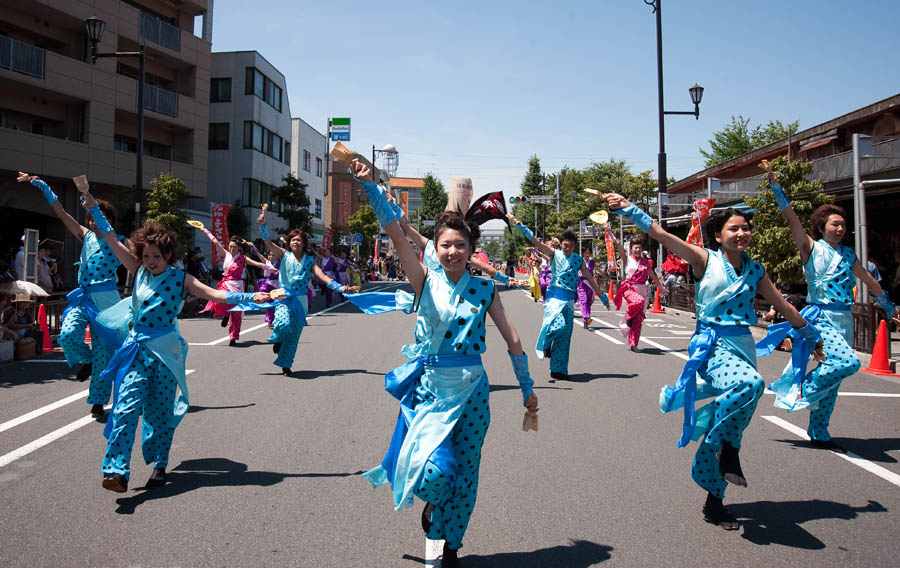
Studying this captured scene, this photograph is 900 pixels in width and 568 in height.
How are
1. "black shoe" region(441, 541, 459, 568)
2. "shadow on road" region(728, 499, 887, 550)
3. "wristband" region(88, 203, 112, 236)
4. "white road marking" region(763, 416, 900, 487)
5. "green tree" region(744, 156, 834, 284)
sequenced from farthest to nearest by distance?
"green tree" region(744, 156, 834, 284) < "wristband" region(88, 203, 112, 236) < "white road marking" region(763, 416, 900, 487) < "shadow on road" region(728, 499, 887, 550) < "black shoe" region(441, 541, 459, 568)

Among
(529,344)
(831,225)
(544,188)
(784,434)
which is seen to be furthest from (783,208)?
(544,188)

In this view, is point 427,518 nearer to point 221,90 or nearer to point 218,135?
point 218,135

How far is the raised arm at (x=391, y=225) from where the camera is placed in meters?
3.54

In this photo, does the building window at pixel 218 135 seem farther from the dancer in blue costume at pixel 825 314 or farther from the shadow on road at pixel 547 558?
the shadow on road at pixel 547 558

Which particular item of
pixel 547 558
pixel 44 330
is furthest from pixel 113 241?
pixel 44 330

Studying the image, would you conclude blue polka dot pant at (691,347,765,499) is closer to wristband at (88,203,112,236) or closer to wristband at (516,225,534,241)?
wristband at (516,225,534,241)

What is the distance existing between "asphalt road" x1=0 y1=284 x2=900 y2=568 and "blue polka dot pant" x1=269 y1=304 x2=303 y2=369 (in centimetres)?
98

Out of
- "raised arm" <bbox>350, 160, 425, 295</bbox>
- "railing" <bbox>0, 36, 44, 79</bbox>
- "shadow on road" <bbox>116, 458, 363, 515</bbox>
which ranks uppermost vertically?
"railing" <bbox>0, 36, 44, 79</bbox>

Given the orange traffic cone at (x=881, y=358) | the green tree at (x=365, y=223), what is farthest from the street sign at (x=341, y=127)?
the orange traffic cone at (x=881, y=358)

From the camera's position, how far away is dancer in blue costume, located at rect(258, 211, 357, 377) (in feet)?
30.7

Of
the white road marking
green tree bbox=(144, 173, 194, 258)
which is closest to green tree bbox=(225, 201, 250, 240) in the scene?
green tree bbox=(144, 173, 194, 258)

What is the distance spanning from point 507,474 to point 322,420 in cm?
233

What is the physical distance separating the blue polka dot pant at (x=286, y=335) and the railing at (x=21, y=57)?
20.3 meters

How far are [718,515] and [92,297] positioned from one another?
5870 millimetres
